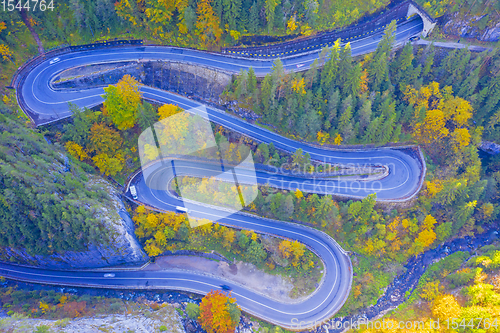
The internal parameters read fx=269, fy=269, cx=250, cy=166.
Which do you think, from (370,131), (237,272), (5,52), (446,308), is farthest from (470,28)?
(5,52)

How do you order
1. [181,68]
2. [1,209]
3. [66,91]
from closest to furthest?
[1,209], [66,91], [181,68]

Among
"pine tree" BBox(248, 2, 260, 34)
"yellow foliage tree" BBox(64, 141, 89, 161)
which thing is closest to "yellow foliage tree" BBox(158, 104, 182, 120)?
"yellow foliage tree" BBox(64, 141, 89, 161)

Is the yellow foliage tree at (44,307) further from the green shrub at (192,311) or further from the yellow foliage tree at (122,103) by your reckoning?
the yellow foliage tree at (122,103)

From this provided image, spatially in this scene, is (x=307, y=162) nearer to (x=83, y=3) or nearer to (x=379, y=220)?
(x=379, y=220)

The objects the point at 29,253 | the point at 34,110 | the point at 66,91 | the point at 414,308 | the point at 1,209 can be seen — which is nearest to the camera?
the point at 1,209

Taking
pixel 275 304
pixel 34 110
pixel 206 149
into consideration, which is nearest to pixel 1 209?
pixel 34 110

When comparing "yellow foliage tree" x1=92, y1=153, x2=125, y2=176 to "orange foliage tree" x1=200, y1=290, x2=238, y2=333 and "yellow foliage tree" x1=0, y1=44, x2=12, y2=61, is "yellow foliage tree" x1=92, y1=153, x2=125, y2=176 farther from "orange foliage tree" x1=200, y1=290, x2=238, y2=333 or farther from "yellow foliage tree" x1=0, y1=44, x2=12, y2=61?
"orange foliage tree" x1=200, y1=290, x2=238, y2=333

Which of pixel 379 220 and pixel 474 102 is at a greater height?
pixel 474 102
